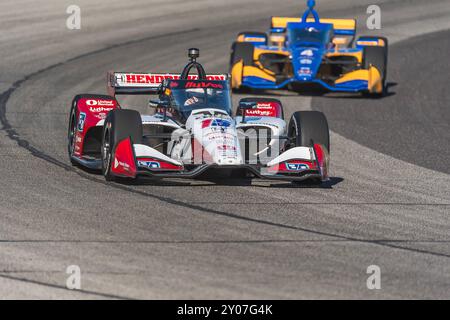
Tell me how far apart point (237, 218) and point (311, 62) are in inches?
439

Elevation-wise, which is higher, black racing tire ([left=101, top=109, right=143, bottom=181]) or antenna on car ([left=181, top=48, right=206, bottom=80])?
antenna on car ([left=181, top=48, right=206, bottom=80])

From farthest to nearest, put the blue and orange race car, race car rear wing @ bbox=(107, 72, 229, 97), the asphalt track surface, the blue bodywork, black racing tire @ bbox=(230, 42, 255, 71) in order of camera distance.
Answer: black racing tire @ bbox=(230, 42, 255, 71) < the blue and orange race car < the blue bodywork < race car rear wing @ bbox=(107, 72, 229, 97) < the asphalt track surface

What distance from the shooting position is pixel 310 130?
46.4ft

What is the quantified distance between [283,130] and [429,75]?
41.3 feet

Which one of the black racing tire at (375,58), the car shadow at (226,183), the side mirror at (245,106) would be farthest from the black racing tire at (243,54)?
the car shadow at (226,183)

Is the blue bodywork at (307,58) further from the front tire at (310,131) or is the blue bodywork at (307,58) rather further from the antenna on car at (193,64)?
the front tire at (310,131)

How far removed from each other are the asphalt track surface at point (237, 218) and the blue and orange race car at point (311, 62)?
1.27 feet

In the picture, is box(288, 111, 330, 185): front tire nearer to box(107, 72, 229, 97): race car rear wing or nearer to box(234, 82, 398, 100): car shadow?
box(107, 72, 229, 97): race car rear wing

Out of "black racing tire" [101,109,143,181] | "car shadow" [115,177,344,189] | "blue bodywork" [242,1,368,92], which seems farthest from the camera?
"blue bodywork" [242,1,368,92]

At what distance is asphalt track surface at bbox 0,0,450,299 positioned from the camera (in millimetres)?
9641

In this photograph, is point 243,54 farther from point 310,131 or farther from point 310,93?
point 310,131

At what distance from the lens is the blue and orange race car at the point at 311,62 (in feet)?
75.3

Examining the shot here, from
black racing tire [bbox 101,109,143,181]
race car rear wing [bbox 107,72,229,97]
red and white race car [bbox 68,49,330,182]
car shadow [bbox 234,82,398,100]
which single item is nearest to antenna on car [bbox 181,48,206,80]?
red and white race car [bbox 68,49,330,182]
